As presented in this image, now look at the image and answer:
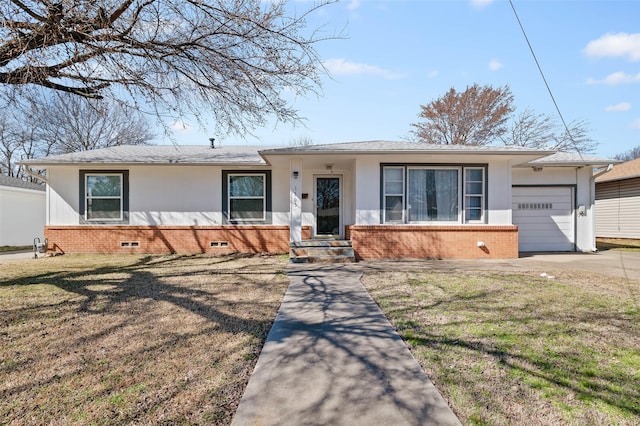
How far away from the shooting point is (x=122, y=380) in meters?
2.81

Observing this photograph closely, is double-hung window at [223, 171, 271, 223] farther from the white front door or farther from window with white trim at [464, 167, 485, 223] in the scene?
window with white trim at [464, 167, 485, 223]

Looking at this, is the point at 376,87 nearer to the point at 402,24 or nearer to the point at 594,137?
the point at 402,24

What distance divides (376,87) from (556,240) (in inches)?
335

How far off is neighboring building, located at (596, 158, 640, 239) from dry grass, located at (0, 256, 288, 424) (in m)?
17.7

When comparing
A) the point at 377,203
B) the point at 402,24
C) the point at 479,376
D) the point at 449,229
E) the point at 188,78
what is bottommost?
the point at 479,376

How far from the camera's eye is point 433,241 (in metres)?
9.91

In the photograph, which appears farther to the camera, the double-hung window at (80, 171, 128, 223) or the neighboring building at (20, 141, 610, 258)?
the double-hung window at (80, 171, 128, 223)

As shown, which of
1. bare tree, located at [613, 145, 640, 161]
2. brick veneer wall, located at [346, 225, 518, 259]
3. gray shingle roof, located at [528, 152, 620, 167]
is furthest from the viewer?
bare tree, located at [613, 145, 640, 161]

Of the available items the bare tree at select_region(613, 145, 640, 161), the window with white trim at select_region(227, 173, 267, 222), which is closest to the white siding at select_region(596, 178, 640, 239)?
the window with white trim at select_region(227, 173, 267, 222)

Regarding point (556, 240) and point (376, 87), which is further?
point (556, 240)

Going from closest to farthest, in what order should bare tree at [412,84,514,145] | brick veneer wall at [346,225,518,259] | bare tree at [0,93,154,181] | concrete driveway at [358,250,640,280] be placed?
concrete driveway at [358,250,640,280] → brick veneer wall at [346,225,518,259] → bare tree at [0,93,154,181] → bare tree at [412,84,514,145]

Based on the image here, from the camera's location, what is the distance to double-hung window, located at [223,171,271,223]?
448 inches

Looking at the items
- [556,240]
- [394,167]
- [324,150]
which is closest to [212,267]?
[324,150]

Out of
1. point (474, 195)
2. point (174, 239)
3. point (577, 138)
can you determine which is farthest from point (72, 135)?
point (577, 138)
